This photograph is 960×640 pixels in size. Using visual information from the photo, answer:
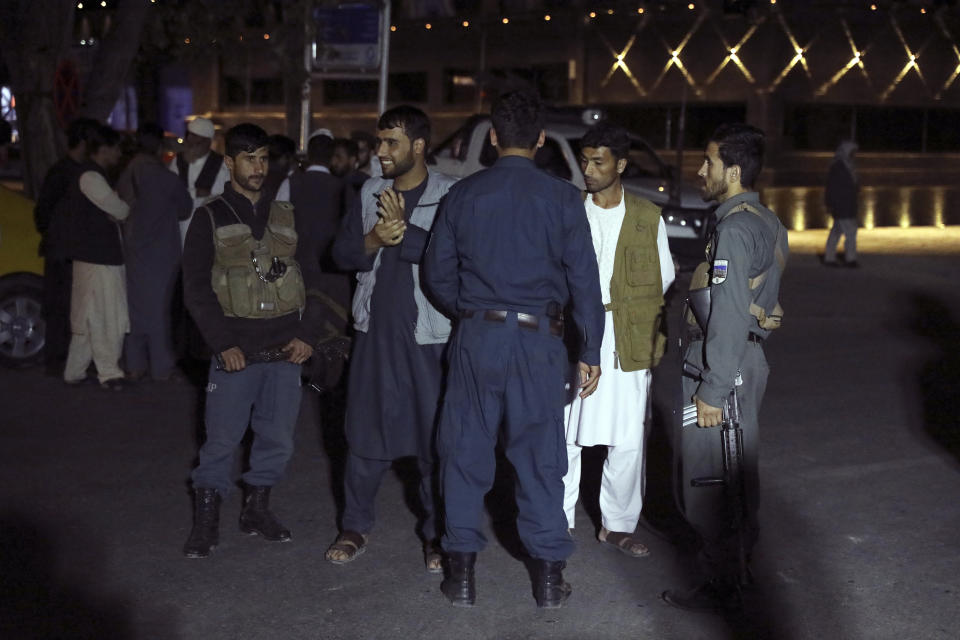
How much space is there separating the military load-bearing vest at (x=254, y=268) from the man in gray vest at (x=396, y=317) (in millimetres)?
408

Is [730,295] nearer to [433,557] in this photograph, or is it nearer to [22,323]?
[433,557]

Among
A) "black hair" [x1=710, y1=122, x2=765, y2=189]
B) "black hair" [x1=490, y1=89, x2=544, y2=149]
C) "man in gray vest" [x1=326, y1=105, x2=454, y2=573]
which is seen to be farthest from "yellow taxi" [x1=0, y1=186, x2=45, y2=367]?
"black hair" [x1=710, y1=122, x2=765, y2=189]

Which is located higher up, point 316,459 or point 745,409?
point 745,409

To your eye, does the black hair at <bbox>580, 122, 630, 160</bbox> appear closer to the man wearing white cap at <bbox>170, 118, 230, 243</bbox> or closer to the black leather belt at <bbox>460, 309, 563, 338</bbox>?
the black leather belt at <bbox>460, 309, 563, 338</bbox>

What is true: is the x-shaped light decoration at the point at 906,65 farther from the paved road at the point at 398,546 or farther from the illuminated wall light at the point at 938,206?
the paved road at the point at 398,546

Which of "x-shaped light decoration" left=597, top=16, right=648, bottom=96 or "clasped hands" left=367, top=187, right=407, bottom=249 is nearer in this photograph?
"clasped hands" left=367, top=187, right=407, bottom=249

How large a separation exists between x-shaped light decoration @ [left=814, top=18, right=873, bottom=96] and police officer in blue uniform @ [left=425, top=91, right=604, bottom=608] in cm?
2226

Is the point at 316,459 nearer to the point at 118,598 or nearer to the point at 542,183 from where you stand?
the point at 118,598

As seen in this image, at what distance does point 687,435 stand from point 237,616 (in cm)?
188

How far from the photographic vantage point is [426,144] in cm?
540

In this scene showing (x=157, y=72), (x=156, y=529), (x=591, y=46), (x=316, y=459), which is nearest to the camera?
(x=156, y=529)

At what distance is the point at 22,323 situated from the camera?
9.97m

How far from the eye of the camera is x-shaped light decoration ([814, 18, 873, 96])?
84.7ft

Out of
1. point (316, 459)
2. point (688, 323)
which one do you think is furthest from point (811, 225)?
point (688, 323)
